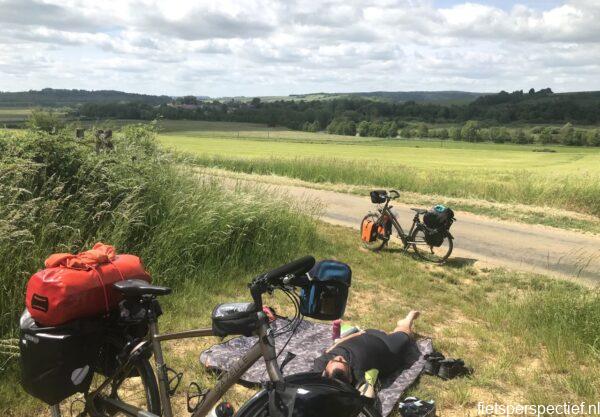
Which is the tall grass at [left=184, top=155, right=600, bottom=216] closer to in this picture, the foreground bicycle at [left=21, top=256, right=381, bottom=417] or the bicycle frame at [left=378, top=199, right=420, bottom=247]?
the bicycle frame at [left=378, top=199, right=420, bottom=247]

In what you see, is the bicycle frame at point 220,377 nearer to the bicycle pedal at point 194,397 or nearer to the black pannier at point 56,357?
the bicycle pedal at point 194,397

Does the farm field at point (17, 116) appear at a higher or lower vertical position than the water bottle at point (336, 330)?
higher

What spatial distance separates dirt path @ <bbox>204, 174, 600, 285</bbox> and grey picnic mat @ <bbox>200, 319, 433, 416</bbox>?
14.9 ft

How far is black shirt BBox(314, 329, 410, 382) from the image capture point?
3.79m

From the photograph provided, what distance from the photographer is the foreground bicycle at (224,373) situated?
6.48 ft

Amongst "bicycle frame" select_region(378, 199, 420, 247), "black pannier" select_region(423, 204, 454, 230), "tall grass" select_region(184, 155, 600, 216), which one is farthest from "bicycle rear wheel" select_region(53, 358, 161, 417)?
"tall grass" select_region(184, 155, 600, 216)

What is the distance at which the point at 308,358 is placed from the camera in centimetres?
455

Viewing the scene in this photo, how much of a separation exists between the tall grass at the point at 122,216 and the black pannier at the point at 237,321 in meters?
2.98

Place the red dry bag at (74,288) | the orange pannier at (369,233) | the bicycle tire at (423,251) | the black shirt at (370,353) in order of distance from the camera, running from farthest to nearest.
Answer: the orange pannier at (369,233) < the bicycle tire at (423,251) < the black shirt at (370,353) < the red dry bag at (74,288)

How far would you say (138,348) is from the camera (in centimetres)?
267

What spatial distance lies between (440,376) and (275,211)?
4664mm

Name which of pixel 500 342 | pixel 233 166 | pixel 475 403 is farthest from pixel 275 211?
pixel 233 166

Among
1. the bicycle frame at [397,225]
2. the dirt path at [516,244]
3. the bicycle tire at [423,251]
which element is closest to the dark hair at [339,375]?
the dirt path at [516,244]

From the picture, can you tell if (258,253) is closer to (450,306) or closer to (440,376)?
(450,306)
